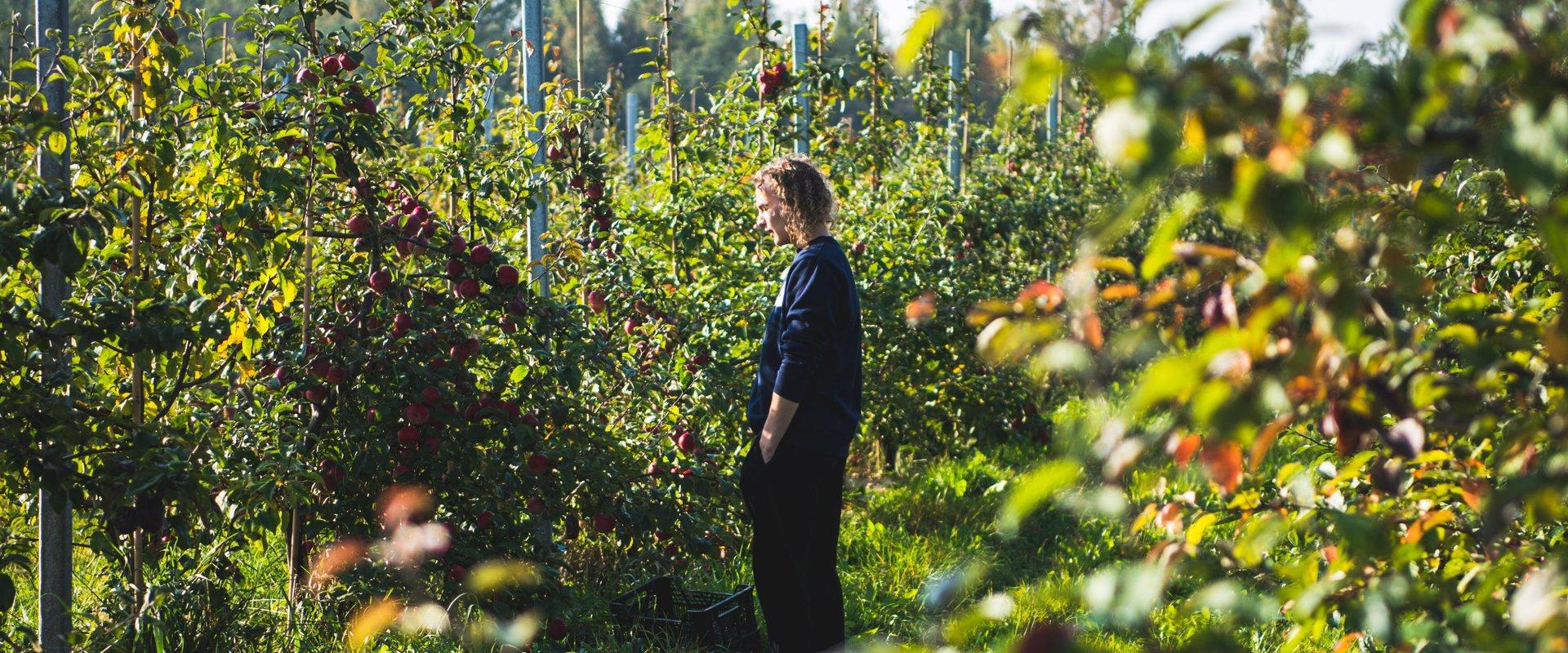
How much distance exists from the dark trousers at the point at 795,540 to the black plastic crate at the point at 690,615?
26 cm

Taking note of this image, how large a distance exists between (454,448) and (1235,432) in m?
2.48

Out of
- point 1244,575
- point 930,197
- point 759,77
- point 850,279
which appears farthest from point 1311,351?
point 930,197

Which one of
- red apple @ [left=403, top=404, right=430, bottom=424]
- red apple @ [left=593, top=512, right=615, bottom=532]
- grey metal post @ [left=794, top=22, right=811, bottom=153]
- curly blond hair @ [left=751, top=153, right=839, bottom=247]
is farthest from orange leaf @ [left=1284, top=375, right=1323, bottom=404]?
grey metal post @ [left=794, top=22, right=811, bottom=153]

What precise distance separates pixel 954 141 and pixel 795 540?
14.5 feet

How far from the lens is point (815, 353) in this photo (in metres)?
2.94

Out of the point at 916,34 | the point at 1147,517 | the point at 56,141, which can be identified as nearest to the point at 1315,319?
the point at 916,34

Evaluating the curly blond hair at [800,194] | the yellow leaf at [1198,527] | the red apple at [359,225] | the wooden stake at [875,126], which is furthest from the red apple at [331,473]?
the wooden stake at [875,126]

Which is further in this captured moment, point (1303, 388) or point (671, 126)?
point (671, 126)

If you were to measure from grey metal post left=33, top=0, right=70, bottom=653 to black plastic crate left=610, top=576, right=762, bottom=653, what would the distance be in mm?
1265

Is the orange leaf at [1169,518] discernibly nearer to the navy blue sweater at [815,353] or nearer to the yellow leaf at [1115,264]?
the yellow leaf at [1115,264]

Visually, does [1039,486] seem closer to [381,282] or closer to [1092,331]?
[1092,331]

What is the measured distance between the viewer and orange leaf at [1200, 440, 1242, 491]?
3.49ft

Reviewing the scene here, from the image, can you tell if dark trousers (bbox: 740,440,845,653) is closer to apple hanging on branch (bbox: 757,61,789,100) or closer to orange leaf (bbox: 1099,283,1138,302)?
orange leaf (bbox: 1099,283,1138,302)

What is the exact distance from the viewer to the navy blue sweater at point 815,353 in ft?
9.62
